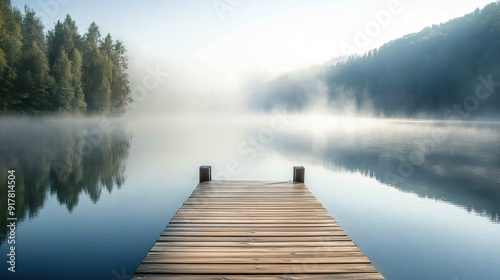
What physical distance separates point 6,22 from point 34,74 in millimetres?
7535

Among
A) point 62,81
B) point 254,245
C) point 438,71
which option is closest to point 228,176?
point 254,245

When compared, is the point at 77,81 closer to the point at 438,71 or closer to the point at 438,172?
the point at 438,172

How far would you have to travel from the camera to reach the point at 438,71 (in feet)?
385

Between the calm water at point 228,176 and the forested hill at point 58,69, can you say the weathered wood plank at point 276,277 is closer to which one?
the calm water at point 228,176

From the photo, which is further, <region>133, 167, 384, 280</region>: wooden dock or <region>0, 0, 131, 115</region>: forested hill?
<region>0, 0, 131, 115</region>: forested hill

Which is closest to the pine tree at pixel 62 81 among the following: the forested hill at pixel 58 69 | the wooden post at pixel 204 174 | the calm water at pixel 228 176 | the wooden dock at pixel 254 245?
the forested hill at pixel 58 69

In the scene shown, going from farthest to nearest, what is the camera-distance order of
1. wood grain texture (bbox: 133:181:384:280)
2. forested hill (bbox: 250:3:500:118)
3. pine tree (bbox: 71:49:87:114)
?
forested hill (bbox: 250:3:500:118) → pine tree (bbox: 71:49:87:114) → wood grain texture (bbox: 133:181:384:280)

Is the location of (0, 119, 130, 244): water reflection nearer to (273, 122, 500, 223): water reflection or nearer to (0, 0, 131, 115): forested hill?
(273, 122, 500, 223): water reflection

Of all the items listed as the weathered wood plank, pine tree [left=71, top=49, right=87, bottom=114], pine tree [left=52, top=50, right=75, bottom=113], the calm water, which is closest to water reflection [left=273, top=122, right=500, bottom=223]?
the calm water

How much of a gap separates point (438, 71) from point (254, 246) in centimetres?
13000

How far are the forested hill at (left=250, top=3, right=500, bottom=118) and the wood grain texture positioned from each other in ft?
387

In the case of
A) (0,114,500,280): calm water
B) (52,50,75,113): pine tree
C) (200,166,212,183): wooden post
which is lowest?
(0,114,500,280): calm water

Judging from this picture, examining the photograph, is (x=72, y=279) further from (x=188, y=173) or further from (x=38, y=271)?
(x=188, y=173)

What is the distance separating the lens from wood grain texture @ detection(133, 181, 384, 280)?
14.4ft
